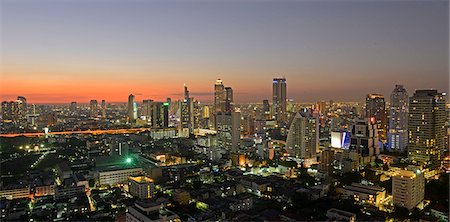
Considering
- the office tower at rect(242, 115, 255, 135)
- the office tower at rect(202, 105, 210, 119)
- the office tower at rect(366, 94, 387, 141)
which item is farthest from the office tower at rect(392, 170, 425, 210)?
the office tower at rect(202, 105, 210, 119)

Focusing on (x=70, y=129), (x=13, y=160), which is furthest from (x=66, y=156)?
(x=70, y=129)

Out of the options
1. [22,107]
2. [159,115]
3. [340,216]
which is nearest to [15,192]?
[340,216]

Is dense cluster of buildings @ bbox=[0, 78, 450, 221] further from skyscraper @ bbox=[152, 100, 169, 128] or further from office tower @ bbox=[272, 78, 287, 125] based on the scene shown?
office tower @ bbox=[272, 78, 287, 125]

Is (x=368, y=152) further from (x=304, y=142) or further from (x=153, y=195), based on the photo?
(x=153, y=195)

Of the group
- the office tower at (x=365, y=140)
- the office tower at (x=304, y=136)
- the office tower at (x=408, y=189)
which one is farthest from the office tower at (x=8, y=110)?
the office tower at (x=408, y=189)

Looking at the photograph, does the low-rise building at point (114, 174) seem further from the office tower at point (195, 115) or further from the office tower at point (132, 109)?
the office tower at point (132, 109)

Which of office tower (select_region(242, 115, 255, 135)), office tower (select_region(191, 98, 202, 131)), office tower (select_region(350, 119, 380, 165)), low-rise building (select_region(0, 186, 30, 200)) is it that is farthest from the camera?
office tower (select_region(191, 98, 202, 131))
